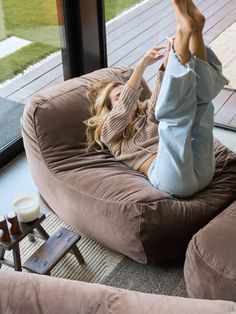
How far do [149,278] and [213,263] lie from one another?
0.44 metres

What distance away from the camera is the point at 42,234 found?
210 centimetres

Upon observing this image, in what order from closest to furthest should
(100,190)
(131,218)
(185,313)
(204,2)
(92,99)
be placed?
(185,313)
(131,218)
(100,190)
(92,99)
(204,2)

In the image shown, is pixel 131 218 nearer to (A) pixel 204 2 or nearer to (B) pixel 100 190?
(B) pixel 100 190

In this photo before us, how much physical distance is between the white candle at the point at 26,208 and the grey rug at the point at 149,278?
402 millimetres

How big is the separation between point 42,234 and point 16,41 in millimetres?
1238

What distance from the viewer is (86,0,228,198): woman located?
1.79m

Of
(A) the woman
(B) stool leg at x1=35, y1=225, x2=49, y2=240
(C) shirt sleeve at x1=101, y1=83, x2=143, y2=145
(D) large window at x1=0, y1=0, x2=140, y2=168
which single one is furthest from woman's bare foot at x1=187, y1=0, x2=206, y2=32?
(D) large window at x1=0, y1=0, x2=140, y2=168

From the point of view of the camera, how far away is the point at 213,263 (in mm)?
1667

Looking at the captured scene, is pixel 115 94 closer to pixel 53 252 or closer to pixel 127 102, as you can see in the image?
pixel 127 102

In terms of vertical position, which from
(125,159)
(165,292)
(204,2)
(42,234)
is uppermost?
(204,2)

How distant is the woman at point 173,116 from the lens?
179 cm

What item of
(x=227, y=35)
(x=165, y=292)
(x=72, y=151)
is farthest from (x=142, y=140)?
Result: (x=227, y=35)

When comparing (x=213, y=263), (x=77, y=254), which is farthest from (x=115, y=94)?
(x=213, y=263)

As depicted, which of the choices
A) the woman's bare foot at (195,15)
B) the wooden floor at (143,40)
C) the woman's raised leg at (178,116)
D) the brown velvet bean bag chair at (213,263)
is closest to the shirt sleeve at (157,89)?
the woman's raised leg at (178,116)
